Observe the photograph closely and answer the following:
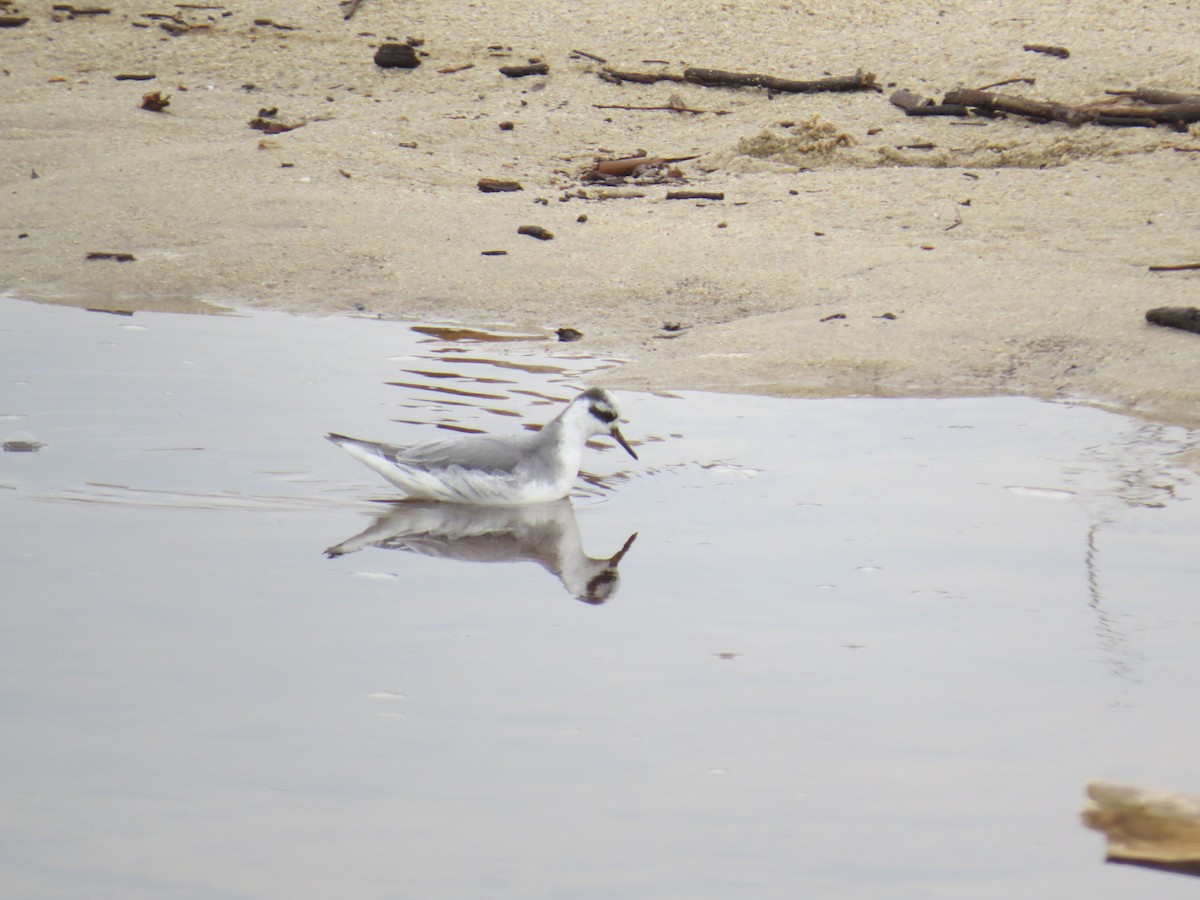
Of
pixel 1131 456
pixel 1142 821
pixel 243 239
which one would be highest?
pixel 1142 821

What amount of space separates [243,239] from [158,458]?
3.63 metres

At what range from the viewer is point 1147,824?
325 centimetres

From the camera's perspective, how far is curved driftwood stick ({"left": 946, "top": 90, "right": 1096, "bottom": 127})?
10.3 meters

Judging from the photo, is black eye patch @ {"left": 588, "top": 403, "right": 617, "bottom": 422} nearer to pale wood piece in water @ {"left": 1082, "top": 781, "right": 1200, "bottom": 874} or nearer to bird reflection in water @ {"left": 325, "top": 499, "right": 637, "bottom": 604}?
bird reflection in water @ {"left": 325, "top": 499, "right": 637, "bottom": 604}

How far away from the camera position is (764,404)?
269 inches

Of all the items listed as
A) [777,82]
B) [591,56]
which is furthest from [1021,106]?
[591,56]

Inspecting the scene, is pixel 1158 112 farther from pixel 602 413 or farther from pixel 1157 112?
pixel 602 413

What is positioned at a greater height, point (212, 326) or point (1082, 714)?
point (1082, 714)

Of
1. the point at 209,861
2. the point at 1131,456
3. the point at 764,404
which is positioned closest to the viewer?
the point at 209,861

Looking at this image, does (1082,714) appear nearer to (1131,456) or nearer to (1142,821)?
(1142,821)

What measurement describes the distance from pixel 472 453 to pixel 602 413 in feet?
1.74

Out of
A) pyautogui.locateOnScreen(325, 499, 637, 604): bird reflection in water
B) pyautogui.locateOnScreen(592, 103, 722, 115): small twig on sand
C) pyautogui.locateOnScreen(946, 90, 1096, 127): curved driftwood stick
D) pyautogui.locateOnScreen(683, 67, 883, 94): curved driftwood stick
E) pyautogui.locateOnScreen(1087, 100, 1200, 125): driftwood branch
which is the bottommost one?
pyautogui.locateOnScreen(325, 499, 637, 604): bird reflection in water

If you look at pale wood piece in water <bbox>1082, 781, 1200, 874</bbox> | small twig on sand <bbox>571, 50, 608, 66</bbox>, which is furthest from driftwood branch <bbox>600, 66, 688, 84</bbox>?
pale wood piece in water <bbox>1082, 781, 1200, 874</bbox>

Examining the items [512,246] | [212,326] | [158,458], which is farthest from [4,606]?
[512,246]
